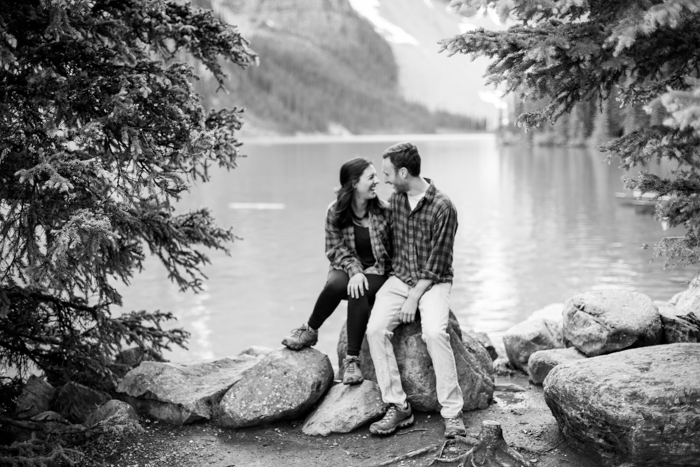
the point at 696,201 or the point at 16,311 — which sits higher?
the point at 696,201

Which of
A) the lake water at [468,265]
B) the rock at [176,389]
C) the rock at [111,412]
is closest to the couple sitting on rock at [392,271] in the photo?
the rock at [176,389]

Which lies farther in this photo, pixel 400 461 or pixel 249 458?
pixel 249 458

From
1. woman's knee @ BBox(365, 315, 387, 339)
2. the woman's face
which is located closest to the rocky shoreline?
woman's knee @ BBox(365, 315, 387, 339)

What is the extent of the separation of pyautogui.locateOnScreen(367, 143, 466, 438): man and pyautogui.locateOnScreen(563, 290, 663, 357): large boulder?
155cm

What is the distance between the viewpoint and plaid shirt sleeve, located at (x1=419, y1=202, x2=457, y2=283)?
5.86m

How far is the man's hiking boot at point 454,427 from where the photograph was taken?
5.46 m

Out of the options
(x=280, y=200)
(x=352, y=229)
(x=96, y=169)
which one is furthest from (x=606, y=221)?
(x=96, y=169)

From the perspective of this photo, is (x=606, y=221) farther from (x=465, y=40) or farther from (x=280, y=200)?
(x=465, y=40)

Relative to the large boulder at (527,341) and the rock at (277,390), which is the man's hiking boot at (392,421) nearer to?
the rock at (277,390)

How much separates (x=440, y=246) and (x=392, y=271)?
1.94ft

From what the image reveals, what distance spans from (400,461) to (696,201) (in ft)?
8.92

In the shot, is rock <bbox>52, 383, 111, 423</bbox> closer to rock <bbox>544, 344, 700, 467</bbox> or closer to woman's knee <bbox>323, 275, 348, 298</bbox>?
woman's knee <bbox>323, 275, 348, 298</bbox>

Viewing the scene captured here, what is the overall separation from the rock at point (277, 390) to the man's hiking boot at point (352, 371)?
0.78 ft

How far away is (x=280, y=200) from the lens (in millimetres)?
36000
